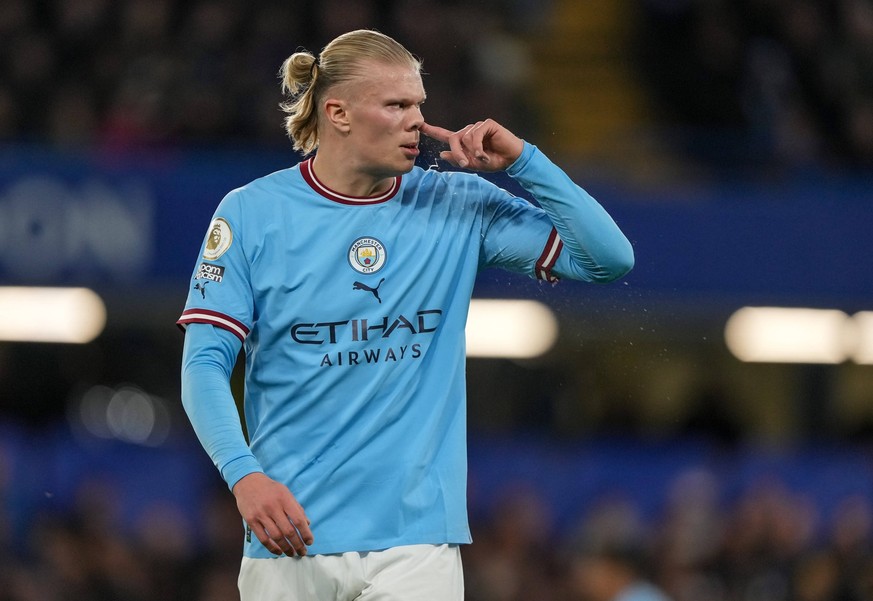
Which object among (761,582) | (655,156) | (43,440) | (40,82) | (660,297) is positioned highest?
(40,82)

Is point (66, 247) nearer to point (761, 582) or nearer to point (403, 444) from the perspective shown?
point (761, 582)

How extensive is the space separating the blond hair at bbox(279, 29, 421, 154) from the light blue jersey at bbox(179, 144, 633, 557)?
23cm

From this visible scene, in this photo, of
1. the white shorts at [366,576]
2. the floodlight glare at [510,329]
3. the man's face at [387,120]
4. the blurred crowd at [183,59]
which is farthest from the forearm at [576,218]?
the floodlight glare at [510,329]

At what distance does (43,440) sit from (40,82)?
3.15 metres

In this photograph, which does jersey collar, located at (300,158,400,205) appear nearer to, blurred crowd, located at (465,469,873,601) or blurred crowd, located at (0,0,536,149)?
blurred crowd, located at (465,469,873,601)

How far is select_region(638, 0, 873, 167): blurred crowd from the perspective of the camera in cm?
1283

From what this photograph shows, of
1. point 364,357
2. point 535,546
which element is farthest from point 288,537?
point 535,546

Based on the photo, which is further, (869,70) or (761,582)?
(869,70)

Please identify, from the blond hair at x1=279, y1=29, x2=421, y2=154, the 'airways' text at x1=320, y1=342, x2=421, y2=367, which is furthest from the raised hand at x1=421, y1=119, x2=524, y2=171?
the 'airways' text at x1=320, y1=342, x2=421, y2=367

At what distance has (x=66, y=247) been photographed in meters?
11.9

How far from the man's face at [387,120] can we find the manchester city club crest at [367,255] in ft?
0.63

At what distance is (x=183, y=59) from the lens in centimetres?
1320

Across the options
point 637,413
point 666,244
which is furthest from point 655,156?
point 637,413

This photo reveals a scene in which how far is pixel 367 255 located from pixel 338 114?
1.31 ft
